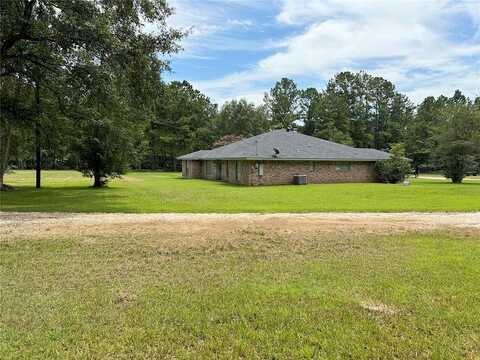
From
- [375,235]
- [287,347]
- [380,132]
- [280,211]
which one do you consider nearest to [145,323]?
[287,347]

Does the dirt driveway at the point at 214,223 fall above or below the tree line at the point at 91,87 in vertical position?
below

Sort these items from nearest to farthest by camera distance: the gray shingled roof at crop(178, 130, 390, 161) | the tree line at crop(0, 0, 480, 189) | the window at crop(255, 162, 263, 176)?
the tree line at crop(0, 0, 480, 189) < the window at crop(255, 162, 263, 176) < the gray shingled roof at crop(178, 130, 390, 161)

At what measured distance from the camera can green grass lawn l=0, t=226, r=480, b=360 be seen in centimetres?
372

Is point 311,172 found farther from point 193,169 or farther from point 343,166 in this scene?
point 193,169

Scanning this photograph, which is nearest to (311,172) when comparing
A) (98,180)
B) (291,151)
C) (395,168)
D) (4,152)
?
(291,151)

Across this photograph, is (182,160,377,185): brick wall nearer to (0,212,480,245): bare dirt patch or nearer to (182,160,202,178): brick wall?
(182,160,202,178): brick wall

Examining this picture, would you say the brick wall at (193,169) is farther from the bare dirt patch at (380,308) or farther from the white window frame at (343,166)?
the bare dirt patch at (380,308)

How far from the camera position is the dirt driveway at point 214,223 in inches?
367

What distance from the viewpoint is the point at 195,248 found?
7.58 metres

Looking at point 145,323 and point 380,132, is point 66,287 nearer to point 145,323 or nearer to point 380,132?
point 145,323

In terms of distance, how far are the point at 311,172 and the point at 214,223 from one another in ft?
69.6

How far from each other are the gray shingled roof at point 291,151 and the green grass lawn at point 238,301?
2078 cm

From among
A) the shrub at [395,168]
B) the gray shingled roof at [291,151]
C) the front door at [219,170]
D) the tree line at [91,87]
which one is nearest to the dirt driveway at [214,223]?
the tree line at [91,87]

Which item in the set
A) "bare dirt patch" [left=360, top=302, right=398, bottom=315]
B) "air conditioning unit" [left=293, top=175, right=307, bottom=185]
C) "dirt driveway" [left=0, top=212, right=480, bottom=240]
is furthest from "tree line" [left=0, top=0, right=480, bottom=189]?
"bare dirt patch" [left=360, top=302, right=398, bottom=315]
